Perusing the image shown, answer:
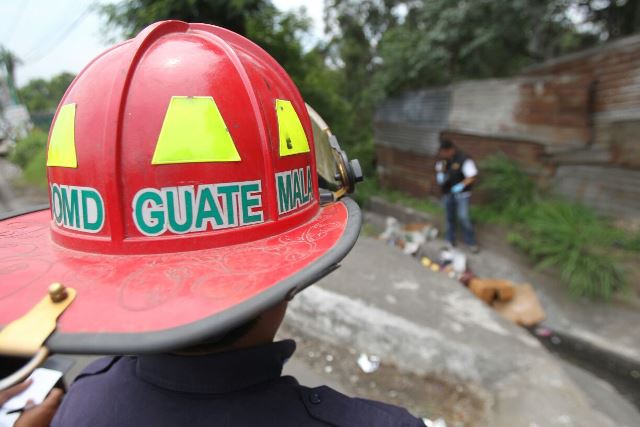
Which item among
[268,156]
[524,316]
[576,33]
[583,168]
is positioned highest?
[576,33]

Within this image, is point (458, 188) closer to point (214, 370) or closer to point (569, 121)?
point (569, 121)

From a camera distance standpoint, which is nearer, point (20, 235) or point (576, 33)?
point (20, 235)

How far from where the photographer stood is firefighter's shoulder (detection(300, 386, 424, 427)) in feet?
2.68

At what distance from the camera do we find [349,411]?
2.75ft

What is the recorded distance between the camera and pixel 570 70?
518 cm

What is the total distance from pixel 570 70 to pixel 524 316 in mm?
3274

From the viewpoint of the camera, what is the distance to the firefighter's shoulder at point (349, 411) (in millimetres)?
816

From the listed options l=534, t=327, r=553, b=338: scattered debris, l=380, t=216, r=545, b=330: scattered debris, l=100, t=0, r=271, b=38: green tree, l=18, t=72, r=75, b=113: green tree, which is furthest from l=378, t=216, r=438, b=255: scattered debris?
l=18, t=72, r=75, b=113: green tree

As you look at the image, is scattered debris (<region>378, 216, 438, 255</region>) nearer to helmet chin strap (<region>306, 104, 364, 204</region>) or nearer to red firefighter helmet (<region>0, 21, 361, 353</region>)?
helmet chin strap (<region>306, 104, 364, 204</region>)

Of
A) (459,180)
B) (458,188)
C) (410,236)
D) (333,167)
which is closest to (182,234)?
(333,167)

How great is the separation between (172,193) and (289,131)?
34cm

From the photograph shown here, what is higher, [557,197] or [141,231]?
[141,231]

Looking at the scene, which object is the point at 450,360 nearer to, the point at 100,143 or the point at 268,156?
the point at 268,156

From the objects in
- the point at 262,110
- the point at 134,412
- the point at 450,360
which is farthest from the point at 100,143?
the point at 450,360
